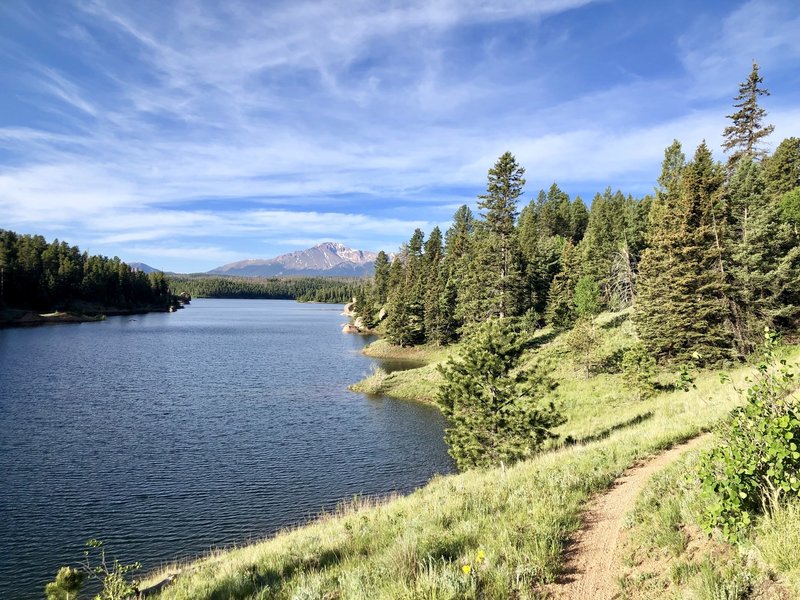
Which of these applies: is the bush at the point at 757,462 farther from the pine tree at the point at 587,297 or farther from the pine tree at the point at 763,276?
the pine tree at the point at 587,297

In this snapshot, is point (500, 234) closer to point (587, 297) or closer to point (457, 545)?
point (587, 297)

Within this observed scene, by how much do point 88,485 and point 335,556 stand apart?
21.6 meters

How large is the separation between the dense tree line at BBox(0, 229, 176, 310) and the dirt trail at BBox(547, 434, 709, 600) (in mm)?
147090

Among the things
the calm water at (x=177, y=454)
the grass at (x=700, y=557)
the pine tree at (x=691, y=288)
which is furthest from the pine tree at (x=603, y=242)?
the grass at (x=700, y=557)

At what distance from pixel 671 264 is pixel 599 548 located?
3236cm

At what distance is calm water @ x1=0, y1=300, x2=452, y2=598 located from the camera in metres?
20.8

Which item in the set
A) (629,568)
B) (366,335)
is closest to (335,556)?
(629,568)

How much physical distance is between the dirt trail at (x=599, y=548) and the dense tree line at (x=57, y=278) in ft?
483

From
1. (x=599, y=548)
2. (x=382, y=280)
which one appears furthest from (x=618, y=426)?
(x=382, y=280)

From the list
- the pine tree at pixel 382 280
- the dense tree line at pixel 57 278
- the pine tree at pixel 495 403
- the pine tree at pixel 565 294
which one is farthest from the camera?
the dense tree line at pixel 57 278

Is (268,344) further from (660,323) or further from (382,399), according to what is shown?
(660,323)

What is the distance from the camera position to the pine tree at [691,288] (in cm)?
3281

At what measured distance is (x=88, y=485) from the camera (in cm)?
2500

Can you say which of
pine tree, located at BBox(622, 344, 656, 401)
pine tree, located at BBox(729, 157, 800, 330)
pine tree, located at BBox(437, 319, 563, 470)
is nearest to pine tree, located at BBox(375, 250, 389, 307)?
pine tree, located at BBox(622, 344, 656, 401)
